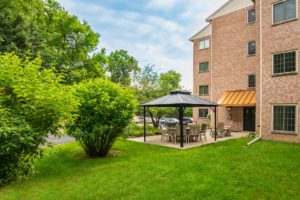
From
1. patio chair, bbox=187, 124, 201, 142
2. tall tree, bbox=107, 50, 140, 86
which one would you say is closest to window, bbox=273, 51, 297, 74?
patio chair, bbox=187, 124, 201, 142

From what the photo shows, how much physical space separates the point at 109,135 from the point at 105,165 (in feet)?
7.49

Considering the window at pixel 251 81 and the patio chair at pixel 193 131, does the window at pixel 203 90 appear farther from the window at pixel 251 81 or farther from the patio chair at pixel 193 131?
the patio chair at pixel 193 131

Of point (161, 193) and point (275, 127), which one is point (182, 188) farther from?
point (275, 127)

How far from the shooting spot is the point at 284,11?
52.2ft

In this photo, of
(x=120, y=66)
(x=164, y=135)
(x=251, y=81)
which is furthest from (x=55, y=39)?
(x=120, y=66)

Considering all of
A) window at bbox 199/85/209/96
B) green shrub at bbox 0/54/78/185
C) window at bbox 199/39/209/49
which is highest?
window at bbox 199/39/209/49

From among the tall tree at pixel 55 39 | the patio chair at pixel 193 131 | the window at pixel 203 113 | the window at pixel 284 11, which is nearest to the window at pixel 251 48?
the window at pixel 284 11

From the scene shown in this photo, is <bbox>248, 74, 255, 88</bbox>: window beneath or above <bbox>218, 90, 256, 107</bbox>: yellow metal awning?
above

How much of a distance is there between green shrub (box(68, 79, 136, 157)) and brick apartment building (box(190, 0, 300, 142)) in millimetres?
11072

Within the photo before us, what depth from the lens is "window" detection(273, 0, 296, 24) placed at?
15.5 m

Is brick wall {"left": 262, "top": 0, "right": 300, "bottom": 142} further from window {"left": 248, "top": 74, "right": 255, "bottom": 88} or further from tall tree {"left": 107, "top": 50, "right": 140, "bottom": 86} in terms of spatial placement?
tall tree {"left": 107, "top": 50, "right": 140, "bottom": 86}

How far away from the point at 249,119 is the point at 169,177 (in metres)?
17.9

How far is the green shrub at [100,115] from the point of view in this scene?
38.8ft

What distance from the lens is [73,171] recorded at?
9.98 m
